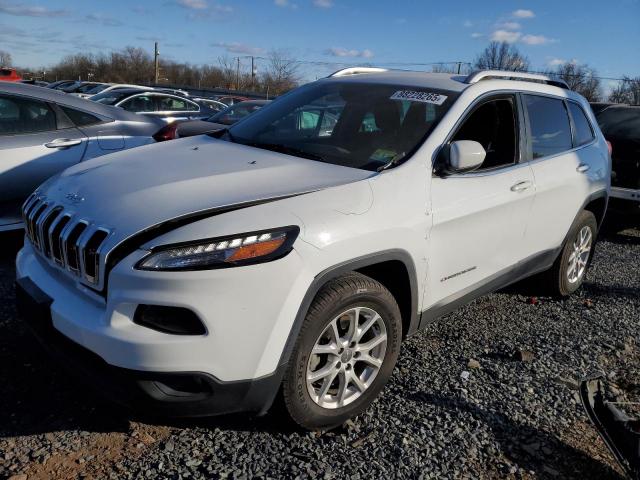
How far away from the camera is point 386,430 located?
9.05ft

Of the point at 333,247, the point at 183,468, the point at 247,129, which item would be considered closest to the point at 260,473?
the point at 183,468

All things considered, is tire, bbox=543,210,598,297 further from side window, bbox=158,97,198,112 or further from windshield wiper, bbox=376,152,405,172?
side window, bbox=158,97,198,112

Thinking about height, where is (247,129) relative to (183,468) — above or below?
above

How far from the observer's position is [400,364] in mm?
3426

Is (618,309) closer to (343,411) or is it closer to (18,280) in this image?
(343,411)

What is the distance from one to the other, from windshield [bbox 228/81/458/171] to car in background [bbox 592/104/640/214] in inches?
191

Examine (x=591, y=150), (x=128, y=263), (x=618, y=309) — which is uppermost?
(x=591, y=150)

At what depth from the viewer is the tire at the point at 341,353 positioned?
2.43 m

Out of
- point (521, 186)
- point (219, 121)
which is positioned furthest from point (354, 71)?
point (219, 121)

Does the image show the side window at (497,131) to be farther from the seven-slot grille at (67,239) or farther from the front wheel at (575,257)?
the seven-slot grille at (67,239)

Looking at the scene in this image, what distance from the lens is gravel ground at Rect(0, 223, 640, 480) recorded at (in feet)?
7.99

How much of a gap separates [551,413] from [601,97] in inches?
1581

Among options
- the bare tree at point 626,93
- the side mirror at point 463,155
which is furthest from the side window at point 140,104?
the bare tree at point 626,93

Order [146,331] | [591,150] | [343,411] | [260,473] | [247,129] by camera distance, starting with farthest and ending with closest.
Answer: [591,150] → [247,129] → [343,411] → [260,473] → [146,331]
